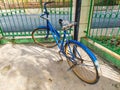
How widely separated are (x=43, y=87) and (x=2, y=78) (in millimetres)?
983

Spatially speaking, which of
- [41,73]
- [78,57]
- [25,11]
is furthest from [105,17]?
[25,11]

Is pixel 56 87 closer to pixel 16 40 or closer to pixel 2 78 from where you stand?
pixel 2 78

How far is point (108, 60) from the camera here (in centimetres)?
349

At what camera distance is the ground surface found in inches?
111

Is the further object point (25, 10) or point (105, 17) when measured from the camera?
point (25, 10)

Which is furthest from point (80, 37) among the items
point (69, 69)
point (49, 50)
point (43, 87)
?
point (43, 87)

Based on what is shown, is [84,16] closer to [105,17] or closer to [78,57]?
[105,17]

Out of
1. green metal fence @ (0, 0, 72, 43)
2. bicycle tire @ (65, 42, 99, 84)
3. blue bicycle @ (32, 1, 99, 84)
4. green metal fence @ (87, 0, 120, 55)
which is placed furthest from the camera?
green metal fence @ (0, 0, 72, 43)

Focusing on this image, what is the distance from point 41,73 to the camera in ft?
10.4

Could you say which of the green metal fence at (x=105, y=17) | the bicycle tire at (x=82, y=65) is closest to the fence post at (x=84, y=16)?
the green metal fence at (x=105, y=17)

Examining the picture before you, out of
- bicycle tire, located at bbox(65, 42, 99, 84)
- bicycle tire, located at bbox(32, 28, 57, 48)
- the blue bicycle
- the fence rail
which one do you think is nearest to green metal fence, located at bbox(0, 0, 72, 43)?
the fence rail

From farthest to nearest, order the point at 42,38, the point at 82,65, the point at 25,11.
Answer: the point at 25,11 < the point at 42,38 < the point at 82,65

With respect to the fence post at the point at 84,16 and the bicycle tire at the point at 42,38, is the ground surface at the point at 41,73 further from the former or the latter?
the fence post at the point at 84,16

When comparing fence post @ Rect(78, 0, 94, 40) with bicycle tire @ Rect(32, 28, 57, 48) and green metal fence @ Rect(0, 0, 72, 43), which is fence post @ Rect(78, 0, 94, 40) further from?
bicycle tire @ Rect(32, 28, 57, 48)
